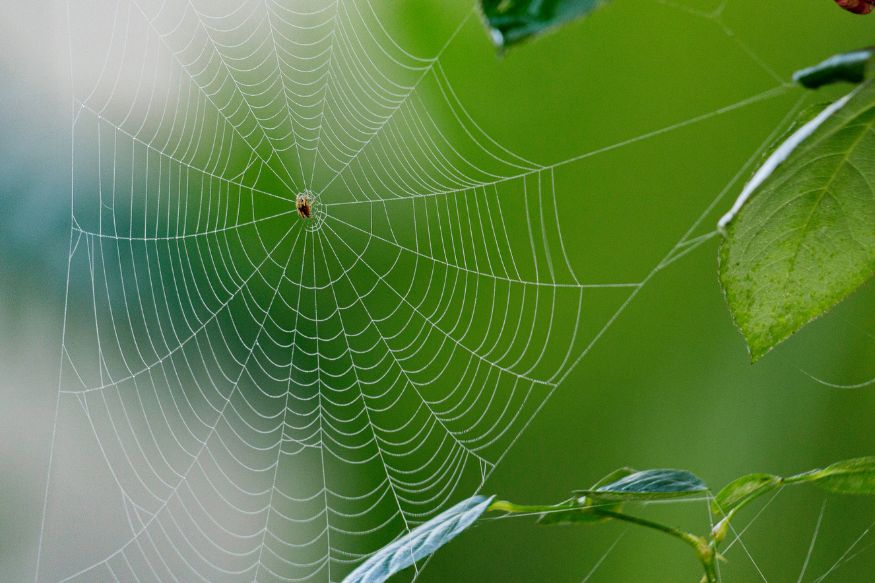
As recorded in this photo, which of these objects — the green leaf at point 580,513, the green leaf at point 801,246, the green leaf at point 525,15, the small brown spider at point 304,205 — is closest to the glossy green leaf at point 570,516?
the green leaf at point 580,513

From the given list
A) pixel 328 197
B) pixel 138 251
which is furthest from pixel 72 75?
pixel 328 197

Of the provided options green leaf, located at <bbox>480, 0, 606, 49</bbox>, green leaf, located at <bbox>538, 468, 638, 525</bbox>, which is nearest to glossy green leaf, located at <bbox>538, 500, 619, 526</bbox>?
green leaf, located at <bbox>538, 468, 638, 525</bbox>

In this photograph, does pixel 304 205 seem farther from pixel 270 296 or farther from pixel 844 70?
pixel 844 70

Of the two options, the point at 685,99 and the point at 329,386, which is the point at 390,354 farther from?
the point at 685,99

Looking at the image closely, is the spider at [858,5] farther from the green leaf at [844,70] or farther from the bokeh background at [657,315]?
the bokeh background at [657,315]

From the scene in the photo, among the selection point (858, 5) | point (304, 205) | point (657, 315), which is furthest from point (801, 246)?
point (304, 205)
